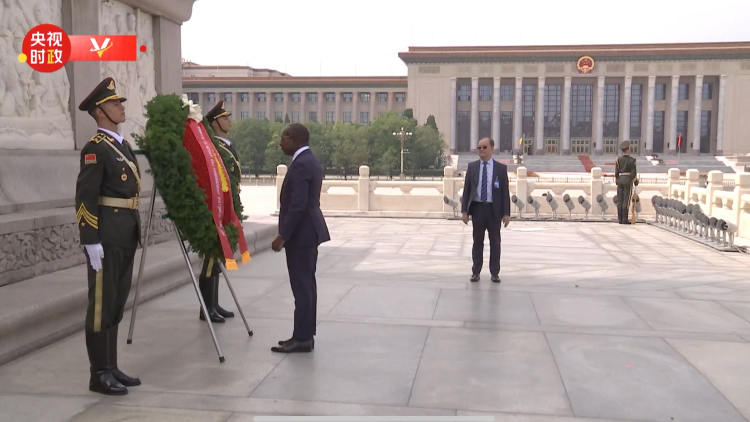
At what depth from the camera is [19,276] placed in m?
5.84

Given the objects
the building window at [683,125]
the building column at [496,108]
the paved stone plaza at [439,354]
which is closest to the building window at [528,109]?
the building column at [496,108]

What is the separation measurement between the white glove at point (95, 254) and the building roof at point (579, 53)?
247 ft

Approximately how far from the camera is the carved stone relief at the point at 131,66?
8461 mm

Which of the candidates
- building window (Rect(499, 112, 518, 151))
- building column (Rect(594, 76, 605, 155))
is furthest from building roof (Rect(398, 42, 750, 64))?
building window (Rect(499, 112, 518, 151))

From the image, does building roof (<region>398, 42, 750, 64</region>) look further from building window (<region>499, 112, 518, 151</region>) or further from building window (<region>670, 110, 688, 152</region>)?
building window (<region>499, 112, 518, 151</region>)

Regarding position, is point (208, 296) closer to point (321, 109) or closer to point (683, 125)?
point (321, 109)

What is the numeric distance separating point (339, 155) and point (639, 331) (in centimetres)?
5466

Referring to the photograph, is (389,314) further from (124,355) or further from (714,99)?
(714,99)

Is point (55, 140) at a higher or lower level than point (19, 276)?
higher

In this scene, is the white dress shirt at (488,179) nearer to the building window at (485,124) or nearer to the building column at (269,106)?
the building window at (485,124)

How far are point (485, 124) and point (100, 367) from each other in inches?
3169

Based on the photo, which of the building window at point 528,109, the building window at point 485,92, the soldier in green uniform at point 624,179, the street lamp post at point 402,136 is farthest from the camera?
the building window at point 485,92

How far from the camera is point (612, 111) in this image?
8125 cm

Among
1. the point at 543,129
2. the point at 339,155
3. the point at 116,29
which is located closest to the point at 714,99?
the point at 543,129
